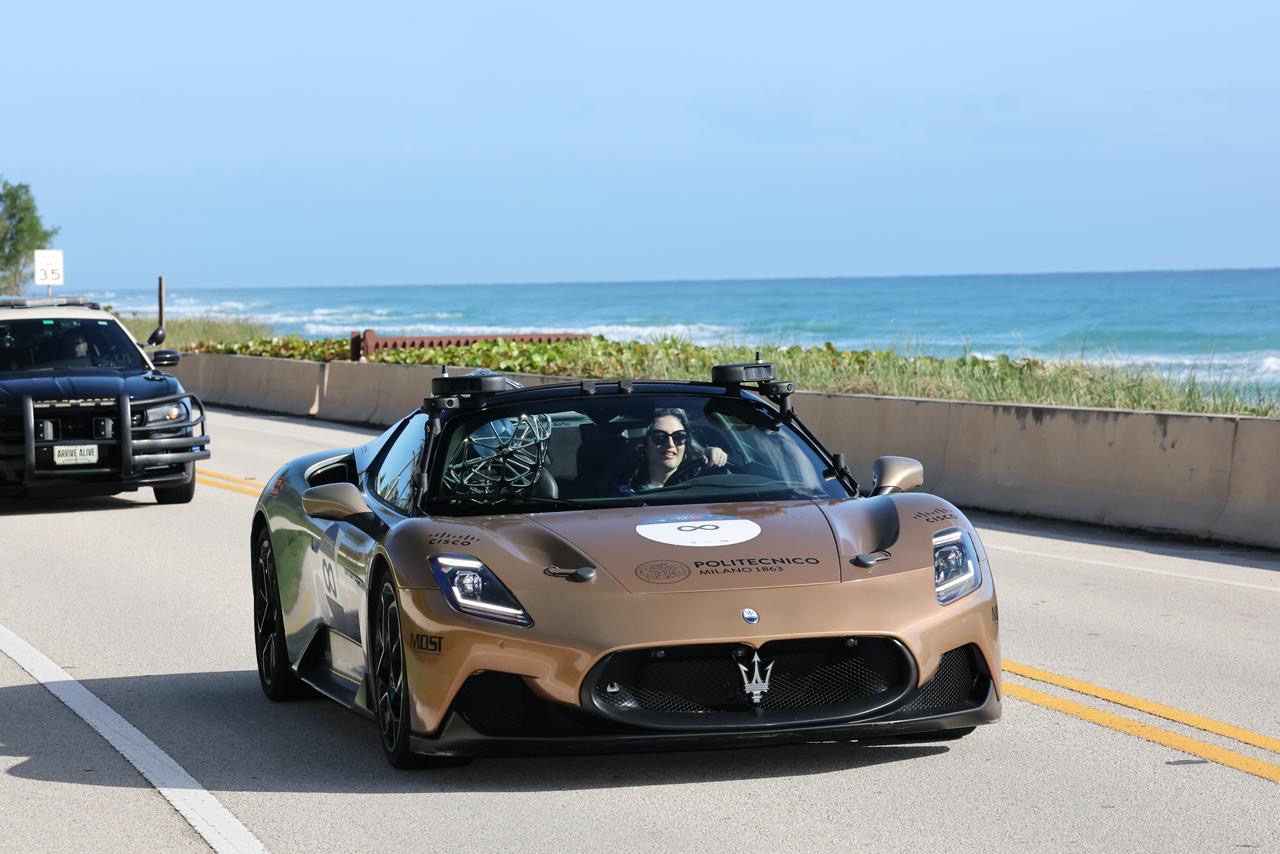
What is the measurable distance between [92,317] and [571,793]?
1286 centimetres

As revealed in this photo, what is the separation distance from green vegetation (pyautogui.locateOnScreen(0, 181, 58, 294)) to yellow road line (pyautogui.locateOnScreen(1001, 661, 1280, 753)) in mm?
77515

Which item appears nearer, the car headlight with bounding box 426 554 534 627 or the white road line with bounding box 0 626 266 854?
the white road line with bounding box 0 626 266 854

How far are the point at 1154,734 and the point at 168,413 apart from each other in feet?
37.9

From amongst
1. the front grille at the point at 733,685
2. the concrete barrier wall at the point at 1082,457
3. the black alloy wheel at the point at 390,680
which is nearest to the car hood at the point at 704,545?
the front grille at the point at 733,685

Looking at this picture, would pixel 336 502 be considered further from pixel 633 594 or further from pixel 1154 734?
pixel 1154 734

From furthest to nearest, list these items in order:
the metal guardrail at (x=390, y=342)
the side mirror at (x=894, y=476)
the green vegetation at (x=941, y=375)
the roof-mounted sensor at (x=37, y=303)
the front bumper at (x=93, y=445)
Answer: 1. the metal guardrail at (x=390, y=342)
2. the roof-mounted sensor at (x=37, y=303)
3. the green vegetation at (x=941, y=375)
4. the front bumper at (x=93, y=445)
5. the side mirror at (x=894, y=476)

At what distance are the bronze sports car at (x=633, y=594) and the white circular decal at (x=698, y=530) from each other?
0.01 metres

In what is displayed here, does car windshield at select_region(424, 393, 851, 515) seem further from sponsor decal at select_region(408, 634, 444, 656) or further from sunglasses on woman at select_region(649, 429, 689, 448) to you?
sponsor decal at select_region(408, 634, 444, 656)

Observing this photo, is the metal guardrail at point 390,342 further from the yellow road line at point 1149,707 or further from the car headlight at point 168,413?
the yellow road line at point 1149,707

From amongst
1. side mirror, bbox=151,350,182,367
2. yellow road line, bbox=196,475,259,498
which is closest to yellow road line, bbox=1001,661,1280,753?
side mirror, bbox=151,350,182,367

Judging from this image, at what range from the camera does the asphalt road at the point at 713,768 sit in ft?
19.3

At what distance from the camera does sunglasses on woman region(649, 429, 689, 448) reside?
24.7 ft

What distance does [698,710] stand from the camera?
618cm

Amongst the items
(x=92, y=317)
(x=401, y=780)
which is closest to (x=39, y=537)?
(x=92, y=317)
